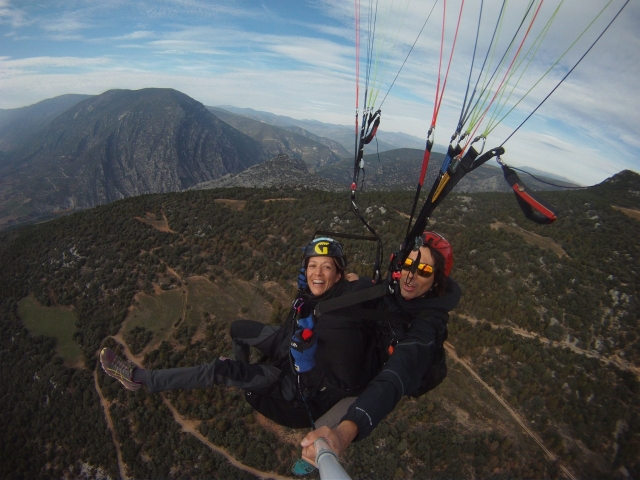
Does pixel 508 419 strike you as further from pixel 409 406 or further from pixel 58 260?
pixel 58 260

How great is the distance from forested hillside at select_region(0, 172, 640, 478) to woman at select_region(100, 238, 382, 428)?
41.8ft

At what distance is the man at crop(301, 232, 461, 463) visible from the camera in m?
2.97

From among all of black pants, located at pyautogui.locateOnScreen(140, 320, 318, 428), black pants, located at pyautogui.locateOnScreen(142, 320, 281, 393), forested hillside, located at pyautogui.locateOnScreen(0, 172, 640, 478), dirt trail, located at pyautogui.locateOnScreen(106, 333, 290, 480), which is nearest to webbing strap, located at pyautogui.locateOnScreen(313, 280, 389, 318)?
black pants, located at pyautogui.locateOnScreen(140, 320, 318, 428)

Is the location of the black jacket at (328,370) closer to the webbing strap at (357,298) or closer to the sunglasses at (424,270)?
the webbing strap at (357,298)

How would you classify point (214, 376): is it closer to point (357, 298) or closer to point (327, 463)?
point (357, 298)

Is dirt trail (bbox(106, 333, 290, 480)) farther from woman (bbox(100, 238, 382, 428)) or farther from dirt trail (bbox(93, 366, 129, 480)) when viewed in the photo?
woman (bbox(100, 238, 382, 428))

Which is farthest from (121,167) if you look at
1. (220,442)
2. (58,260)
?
(220,442)

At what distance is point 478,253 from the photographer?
1102 inches

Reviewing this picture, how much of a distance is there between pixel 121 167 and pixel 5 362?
678 feet

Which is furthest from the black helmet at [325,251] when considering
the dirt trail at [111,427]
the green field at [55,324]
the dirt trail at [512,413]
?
the green field at [55,324]

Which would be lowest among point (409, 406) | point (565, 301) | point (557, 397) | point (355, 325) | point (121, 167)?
point (121, 167)

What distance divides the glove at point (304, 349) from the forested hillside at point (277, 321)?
1379cm

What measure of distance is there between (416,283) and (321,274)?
1534mm

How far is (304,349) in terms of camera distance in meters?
4.54
